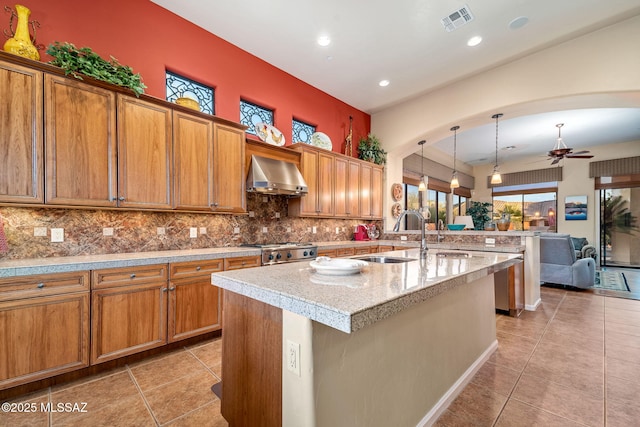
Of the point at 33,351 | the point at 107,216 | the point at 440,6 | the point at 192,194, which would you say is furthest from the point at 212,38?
the point at 33,351

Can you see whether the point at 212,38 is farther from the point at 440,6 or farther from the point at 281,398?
the point at 281,398

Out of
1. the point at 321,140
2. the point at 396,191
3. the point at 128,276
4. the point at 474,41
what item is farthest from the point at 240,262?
the point at 474,41

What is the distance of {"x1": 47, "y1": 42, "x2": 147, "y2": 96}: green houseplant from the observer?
2.15 metres

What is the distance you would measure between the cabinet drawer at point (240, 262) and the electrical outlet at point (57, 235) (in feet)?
4.55

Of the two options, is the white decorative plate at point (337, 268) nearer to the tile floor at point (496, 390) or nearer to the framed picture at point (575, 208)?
the tile floor at point (496, 390)

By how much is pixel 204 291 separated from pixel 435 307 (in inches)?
84.4

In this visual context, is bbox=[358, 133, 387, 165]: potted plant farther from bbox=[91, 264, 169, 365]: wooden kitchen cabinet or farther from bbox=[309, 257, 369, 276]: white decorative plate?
bbox=[309, 257, 369, 276]: white decorative plate

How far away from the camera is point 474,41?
11.3ft

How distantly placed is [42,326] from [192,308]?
3.36ft

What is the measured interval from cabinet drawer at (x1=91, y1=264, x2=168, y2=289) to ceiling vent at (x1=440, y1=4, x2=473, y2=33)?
396 centimetres

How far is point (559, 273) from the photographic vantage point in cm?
502

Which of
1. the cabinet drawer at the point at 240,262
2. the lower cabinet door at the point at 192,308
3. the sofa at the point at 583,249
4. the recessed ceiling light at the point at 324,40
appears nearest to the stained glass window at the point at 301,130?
the recessed ceiling light at the point at 324,40

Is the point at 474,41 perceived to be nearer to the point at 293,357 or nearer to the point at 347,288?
the point at 347,288

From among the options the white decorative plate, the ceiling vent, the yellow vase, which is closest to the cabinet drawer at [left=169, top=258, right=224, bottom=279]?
the white decorative plate
